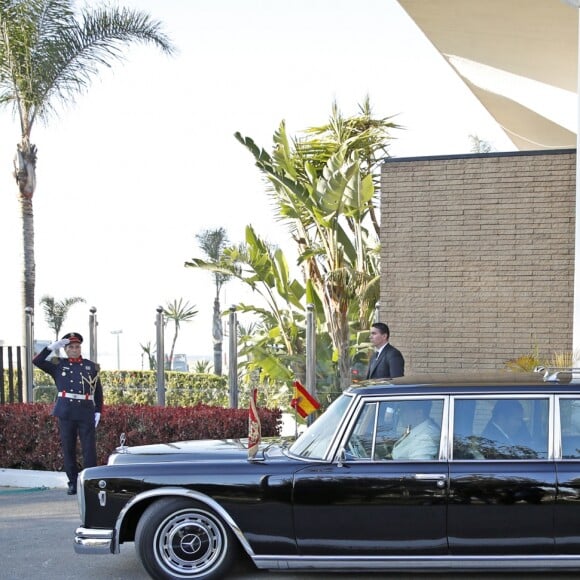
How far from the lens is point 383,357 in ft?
35.3

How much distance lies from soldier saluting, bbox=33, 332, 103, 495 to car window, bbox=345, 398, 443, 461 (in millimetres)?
4933

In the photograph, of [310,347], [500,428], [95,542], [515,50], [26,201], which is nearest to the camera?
[500,428]

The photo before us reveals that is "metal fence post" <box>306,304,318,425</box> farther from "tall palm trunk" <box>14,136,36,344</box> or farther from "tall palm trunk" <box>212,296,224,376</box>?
"tall palm trunk" <box>212,296,224,376</box>

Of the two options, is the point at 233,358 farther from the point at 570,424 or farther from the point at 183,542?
the point at 570,424

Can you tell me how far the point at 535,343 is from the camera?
14.2m

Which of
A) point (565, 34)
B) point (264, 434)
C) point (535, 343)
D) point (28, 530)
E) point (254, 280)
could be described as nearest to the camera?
point (28, 530)

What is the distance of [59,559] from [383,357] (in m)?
4.12

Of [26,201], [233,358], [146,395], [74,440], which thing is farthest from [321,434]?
[26,201]

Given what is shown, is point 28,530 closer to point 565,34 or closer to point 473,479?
point 473,479

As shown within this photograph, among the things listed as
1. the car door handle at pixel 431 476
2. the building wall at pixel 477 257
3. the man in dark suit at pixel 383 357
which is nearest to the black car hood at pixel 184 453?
the car door handle at pixel 431 476

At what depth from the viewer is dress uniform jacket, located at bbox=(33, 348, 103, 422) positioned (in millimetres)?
11023

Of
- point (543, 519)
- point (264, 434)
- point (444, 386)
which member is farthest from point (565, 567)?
point (264, 434)

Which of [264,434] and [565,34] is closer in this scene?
[264,434]

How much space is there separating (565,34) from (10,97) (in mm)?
9853
